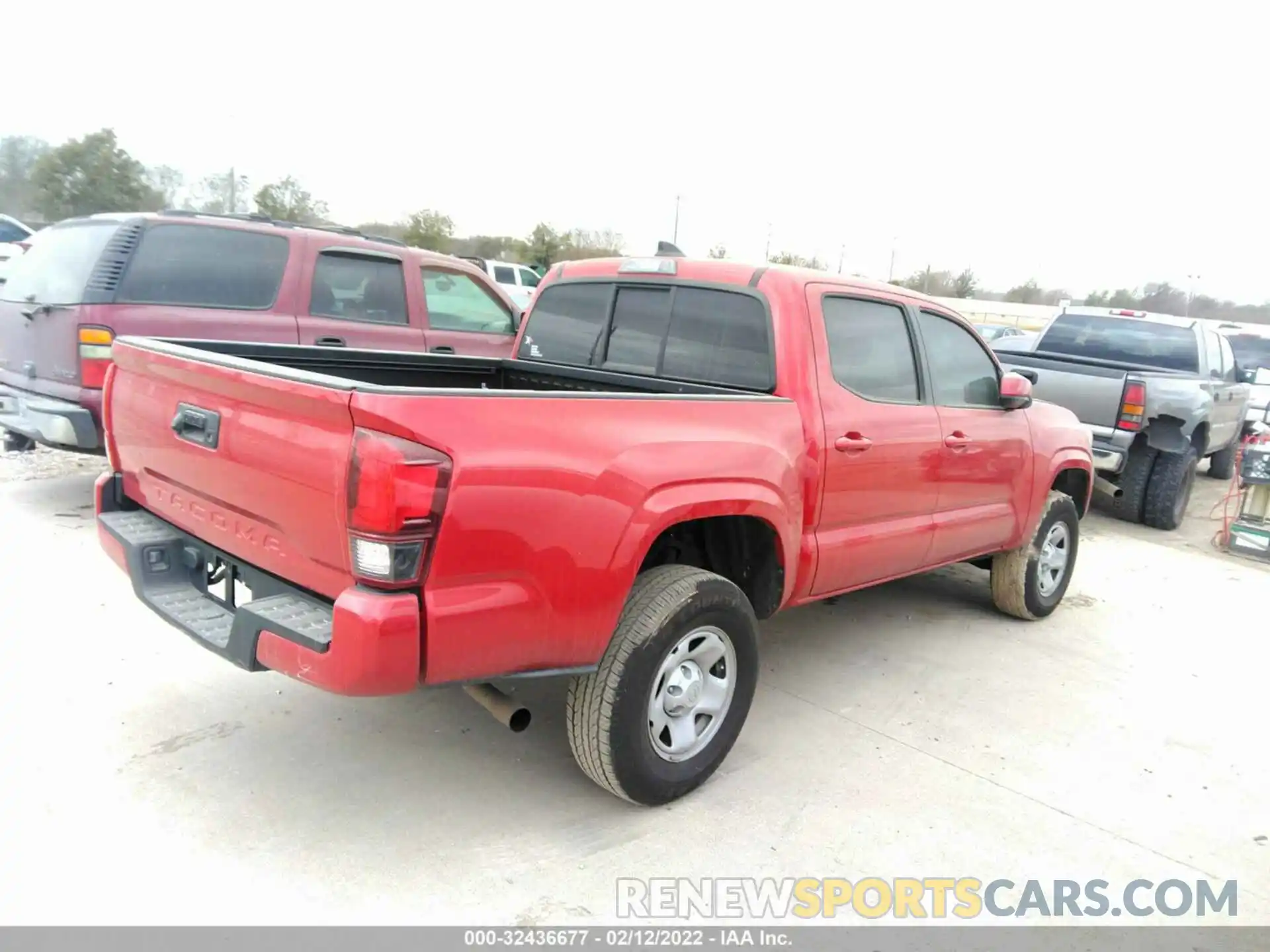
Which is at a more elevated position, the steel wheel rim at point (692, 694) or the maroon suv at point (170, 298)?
the maroon suv at point (170, 298)

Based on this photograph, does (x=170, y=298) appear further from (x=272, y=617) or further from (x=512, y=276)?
(x=512, y=276)

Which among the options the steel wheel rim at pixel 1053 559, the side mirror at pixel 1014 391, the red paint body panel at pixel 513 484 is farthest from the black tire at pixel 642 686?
the steel wheel rim at pixel 1053 559

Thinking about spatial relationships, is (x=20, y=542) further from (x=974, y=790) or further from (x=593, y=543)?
(x=974, y=790)

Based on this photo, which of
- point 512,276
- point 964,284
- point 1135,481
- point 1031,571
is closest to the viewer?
point 1031,571

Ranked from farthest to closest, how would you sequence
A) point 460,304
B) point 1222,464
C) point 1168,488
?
point 1222,464, point 1168,488, point 460,304

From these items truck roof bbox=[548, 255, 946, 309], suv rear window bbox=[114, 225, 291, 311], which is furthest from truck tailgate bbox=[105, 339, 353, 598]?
suv rear window bbox=[114, 225, 291, 311]

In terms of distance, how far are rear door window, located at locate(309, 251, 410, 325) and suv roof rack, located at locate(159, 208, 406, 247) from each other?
263mm

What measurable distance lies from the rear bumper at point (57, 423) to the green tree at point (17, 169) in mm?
34106

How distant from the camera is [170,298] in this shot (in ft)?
19.2

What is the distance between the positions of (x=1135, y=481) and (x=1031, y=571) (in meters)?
3.86

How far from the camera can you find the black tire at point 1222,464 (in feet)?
38.6

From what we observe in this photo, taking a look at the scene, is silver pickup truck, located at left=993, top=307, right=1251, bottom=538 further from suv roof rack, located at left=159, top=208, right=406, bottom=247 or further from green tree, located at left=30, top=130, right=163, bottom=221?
green tree, located at left=30, top=130, right=163, bottom=221

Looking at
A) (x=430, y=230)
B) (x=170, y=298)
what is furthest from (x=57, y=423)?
(x=430, y=230)

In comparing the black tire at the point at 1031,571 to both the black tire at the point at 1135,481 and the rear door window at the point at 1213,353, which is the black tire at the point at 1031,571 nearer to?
the black tire at the point at 1135,481
